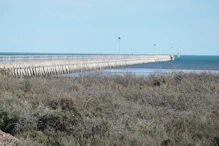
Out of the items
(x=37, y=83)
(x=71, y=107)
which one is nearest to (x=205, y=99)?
(x=71, y=107)

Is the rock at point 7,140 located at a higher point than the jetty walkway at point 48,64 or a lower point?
higher

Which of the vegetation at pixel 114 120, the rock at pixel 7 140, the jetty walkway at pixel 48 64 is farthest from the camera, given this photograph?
the jetty walkway at pixel 48 64

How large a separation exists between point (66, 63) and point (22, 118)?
42686mm

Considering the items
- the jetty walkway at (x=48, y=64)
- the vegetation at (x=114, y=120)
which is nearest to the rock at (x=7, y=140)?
the vegetation at (x=114, y=120)

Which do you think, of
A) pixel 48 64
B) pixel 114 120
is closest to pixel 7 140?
pixel 114 120

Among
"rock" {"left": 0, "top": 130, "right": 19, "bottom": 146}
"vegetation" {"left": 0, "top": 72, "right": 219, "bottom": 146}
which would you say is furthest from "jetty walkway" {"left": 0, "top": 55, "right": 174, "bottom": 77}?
"rock" {"left": 0, "top": 130, "right": 19, "bottom": 146}

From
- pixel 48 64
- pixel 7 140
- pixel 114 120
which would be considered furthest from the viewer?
pixel 48 64

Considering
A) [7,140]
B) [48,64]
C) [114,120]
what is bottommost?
[48,64]

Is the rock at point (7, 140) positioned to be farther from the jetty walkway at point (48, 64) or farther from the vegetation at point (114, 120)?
the jetty walkway at point (48, 64)

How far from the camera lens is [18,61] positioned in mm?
44719

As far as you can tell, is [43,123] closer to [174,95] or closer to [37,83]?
[174,95]

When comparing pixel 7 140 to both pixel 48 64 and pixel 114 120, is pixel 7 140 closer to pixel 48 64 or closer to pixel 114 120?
pixel 114 120

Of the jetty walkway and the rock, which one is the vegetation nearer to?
the rock
